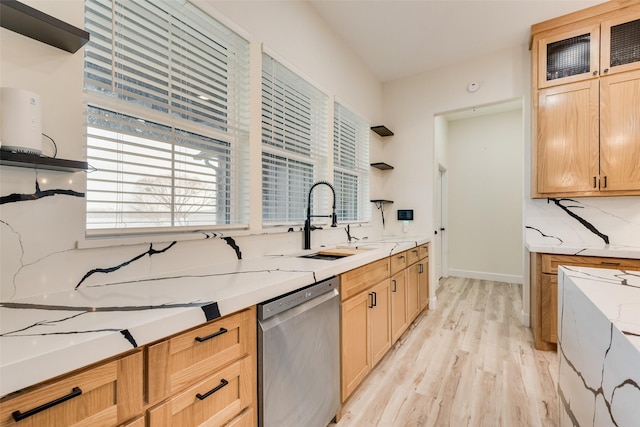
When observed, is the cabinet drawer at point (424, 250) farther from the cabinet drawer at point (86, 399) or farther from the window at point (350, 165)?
the cabinet drawer at point (86, 399)

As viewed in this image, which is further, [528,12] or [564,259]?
[528,12]

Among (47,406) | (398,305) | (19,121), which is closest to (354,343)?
(398,305)

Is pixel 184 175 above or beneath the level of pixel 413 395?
above

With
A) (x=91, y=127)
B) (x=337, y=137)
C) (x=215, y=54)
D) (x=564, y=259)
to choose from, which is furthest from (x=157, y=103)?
(x=564, y=259)

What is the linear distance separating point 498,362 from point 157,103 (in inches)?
119

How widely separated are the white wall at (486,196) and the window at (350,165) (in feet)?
8.62

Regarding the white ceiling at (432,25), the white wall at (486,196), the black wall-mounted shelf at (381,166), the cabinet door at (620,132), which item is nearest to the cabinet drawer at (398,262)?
the black wall-mounted shelf at (381,166)

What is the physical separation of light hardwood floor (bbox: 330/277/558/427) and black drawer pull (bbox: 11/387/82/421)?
1.46 meters

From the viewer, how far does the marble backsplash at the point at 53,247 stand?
99 centimetres

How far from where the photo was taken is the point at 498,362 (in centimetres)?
237

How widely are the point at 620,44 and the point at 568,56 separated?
35cm

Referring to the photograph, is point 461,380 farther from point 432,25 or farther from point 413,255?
point 432,25

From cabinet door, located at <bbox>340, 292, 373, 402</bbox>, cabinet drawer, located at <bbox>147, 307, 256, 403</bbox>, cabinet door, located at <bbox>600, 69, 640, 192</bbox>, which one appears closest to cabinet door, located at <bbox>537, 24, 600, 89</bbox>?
cabinet door, located at <bbox>600, 69, 640, 192</bbox>

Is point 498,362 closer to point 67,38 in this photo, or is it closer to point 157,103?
point 157,103
